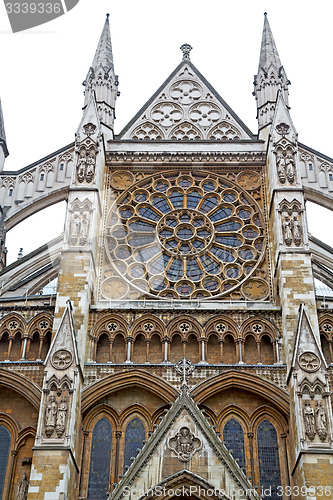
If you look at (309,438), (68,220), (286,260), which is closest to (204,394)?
(309,438)

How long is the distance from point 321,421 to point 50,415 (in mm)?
6277

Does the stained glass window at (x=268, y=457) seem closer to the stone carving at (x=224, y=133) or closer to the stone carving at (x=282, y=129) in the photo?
the stone carving at (x=282, y=129)

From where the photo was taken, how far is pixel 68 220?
19891 millimetres

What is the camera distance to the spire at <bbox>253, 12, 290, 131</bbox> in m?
23.6

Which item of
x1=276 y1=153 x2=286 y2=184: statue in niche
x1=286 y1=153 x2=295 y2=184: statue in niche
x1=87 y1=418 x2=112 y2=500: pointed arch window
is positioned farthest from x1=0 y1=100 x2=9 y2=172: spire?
x1=87 y1=418 x2=112 y2=500: pointed arch window

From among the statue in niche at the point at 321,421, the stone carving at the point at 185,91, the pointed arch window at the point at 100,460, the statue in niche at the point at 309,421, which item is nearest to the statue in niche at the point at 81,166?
the stone carving at the point at 185,91

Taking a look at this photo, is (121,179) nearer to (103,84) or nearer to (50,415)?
(103,84)

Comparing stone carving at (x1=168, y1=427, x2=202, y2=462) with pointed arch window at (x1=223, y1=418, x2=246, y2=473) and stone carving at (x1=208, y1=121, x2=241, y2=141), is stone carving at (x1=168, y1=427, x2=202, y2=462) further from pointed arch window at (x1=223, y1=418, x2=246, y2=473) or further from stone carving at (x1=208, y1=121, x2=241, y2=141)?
stone carving at (x1=208, y1=121, x2=241, y2=141)

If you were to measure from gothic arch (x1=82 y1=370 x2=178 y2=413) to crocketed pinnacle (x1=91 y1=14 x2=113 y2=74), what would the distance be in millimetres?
11899

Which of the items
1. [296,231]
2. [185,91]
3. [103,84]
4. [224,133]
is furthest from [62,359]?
[185,91]

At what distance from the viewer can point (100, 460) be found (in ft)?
56.4

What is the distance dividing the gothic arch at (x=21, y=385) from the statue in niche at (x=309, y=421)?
21.2 feet

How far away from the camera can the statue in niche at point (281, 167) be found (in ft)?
67.7

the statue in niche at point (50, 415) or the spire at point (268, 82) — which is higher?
the spire at point (268, 82)
